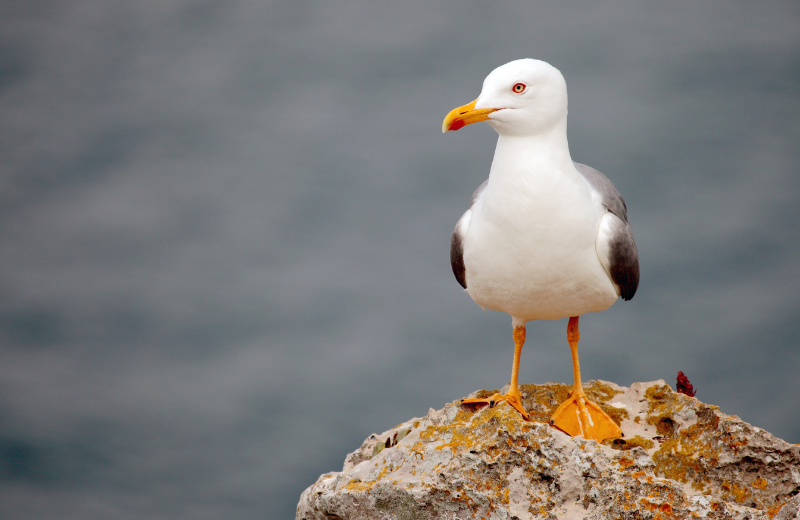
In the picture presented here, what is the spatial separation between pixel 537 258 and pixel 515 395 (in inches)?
44.3

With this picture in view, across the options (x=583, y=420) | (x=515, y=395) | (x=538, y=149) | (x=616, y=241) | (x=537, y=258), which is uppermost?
(x=538, y=149)

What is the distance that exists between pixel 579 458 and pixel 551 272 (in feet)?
3.96

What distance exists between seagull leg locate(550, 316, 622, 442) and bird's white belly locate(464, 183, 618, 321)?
0.67m

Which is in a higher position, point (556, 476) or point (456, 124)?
point (456, 124)

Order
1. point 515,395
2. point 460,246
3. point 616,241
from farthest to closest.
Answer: point 515,395
point 460,246
point 616,241

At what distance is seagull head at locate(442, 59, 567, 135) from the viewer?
5293mm

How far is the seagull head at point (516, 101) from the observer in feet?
17.4

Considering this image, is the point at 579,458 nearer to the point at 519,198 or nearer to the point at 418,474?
the point at 418,474

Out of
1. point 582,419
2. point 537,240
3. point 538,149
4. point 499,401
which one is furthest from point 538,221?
point 582,419

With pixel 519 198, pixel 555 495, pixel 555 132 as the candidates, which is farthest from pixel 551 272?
pixel 555 495

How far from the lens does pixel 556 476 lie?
187 inches

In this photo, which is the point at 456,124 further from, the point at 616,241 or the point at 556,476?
the point at 556,476

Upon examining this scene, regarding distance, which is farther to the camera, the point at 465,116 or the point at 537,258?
the point at 537,258

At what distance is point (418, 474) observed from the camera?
4.82m
